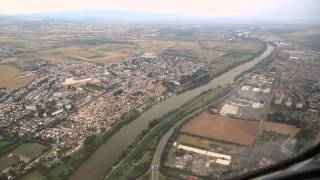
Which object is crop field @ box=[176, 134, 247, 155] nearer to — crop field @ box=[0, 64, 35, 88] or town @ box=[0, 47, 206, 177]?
town @ box=[0, 47, 206, 177]

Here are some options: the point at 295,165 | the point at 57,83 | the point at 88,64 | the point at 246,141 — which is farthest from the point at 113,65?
the point at 295,165

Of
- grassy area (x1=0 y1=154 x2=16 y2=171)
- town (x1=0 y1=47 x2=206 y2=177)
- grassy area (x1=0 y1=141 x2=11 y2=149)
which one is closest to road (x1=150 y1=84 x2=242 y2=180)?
town (x1=0 y1=47 x2=206 y2=177)

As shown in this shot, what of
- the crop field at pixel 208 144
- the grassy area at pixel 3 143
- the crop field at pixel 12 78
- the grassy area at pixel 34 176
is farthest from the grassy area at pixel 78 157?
the crop field at pixel 12 78

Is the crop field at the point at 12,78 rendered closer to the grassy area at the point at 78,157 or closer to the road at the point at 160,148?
the grassy area at the point at 78,157

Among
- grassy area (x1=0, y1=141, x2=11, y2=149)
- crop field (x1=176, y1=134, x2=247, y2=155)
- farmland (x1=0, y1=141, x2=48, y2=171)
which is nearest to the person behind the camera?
crop field (x1=176, y1=134, x2=247, y2=155)

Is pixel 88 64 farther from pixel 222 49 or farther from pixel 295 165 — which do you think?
pixel 295 165

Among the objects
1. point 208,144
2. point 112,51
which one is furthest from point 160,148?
point 112,51
